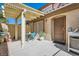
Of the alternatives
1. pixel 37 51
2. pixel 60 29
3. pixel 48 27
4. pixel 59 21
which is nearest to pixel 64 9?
pixel 59 21

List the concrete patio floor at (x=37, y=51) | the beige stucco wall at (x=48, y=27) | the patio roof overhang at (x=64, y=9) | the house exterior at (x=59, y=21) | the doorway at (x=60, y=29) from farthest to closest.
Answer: the beige stucco wall at (x=48, y=27), the doorway at (x=60, y=29), the house exterior at (x=59, y=21), the patio roof overhang at (x=64, y=9), the concrete patio floor at (x=37, y=51)


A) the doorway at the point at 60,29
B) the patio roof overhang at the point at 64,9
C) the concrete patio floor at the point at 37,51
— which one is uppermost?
the patio roof overhang at the point at 64,9

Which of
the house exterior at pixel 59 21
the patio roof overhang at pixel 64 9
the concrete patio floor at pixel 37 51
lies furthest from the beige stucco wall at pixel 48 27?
the concrete patio floor at pixel 37 51

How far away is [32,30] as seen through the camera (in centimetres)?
546

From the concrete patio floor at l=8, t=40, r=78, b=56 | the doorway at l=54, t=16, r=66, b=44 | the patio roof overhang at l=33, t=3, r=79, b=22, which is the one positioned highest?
the patio roof overhang at l=33, t=3, r=79, b=22

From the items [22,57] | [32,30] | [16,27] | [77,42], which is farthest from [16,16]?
[77,42]

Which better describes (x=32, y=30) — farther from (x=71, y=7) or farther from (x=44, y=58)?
(x=44, y=58)

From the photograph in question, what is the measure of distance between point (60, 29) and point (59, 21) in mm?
422

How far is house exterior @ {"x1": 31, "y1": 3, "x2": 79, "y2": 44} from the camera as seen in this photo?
169 inches

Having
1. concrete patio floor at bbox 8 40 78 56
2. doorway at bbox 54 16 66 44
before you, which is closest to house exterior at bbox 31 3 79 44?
doorway at bbox 54 16 66 44

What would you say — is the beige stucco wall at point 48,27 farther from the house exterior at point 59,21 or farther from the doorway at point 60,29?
the doorway at point 60,29

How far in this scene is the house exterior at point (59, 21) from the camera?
169 inches

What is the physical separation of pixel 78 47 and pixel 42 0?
1876 millimetres

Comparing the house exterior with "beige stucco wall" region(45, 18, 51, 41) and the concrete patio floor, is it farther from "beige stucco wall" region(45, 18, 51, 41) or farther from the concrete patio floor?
the concrete patio floor
